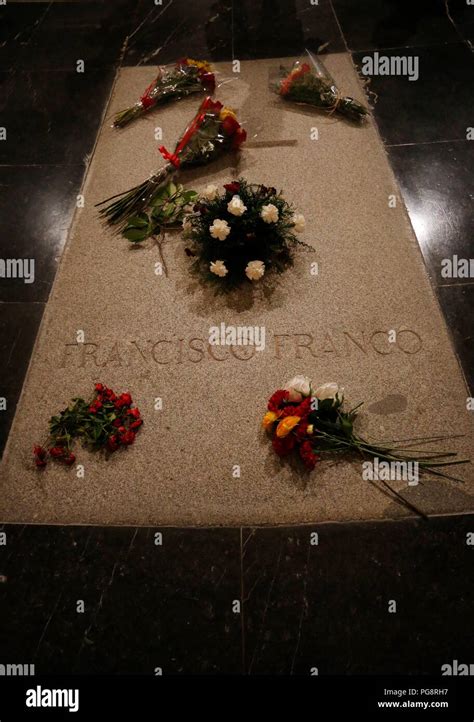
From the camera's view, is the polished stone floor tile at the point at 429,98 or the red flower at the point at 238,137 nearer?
the red flower at the point at 238,137

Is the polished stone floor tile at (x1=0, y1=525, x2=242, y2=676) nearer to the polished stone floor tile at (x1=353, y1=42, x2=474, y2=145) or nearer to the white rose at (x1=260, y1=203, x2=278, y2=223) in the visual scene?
the white rose at (x1=260, y1=203, x2=278, y2=223)

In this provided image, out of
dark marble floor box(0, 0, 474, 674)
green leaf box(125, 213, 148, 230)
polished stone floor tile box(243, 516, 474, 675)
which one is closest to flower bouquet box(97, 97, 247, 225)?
green leaf box(125, 213, 148, 230)

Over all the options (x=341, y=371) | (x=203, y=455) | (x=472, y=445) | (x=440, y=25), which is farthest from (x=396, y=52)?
(x=203, y=455)

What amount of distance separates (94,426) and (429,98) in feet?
11.4

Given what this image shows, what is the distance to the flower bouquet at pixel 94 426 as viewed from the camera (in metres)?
2.46

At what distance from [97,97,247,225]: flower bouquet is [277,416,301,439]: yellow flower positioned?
186 centimetres

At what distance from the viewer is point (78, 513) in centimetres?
234

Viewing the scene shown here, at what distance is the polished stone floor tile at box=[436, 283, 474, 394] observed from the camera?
269 cm

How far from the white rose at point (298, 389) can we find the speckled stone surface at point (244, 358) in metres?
0.20

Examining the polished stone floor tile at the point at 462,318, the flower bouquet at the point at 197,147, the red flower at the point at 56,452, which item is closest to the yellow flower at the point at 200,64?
the flower bouquet at the point at 197,147

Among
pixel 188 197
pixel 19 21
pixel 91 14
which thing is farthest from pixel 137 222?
pixel 19 21

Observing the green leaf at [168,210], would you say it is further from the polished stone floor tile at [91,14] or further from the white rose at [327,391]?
the polished stone floor tile at [91,14]

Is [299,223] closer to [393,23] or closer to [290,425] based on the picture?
[290,425]

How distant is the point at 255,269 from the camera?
2871mm
